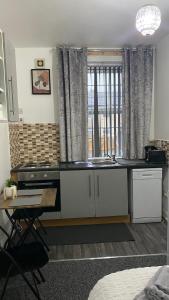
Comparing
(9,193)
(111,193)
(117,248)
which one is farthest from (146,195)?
(9,193)

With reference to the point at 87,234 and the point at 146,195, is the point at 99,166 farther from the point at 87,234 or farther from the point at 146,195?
the point at 87,234

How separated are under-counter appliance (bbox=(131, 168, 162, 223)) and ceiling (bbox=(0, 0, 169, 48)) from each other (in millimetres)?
1849

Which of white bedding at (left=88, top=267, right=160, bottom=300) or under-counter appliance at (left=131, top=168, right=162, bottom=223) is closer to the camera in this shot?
white bedding at (left=88, top=267, right=160, bottom=300)

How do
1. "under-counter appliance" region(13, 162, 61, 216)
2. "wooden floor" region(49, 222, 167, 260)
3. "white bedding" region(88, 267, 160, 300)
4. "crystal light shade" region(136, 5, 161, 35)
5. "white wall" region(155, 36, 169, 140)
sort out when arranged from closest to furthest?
"white bedding" region(88, 267, 160, 300) < "crystal light shade" region(136, 5, 161, 35) < "wooden floor" region(49, 222, 167, 260) < "under-counter appliance" region(13, 162, 61, 216) < "white wall" region(155, 36, 169, 140)

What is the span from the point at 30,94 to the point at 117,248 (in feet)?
8.29

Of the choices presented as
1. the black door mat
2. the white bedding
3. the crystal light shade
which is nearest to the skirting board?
the black door mat

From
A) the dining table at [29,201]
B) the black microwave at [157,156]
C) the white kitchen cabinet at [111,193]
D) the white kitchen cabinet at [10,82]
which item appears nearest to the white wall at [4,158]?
the white kitchen cabinet at [10,82]

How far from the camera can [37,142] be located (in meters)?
3.79

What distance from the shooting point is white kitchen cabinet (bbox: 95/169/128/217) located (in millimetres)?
3340

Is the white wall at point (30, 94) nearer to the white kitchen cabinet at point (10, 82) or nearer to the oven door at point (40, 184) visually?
the white kitchen cabinet at point (10, 82)

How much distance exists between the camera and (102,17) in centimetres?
264

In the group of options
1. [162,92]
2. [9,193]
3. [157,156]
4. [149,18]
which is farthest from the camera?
[162,92]

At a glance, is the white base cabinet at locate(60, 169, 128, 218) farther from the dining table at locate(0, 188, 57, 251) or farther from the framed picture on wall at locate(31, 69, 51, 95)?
the framed picture on wall at locate(31, 69, 51, 95)

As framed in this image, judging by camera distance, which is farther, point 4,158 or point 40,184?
point 40,184
